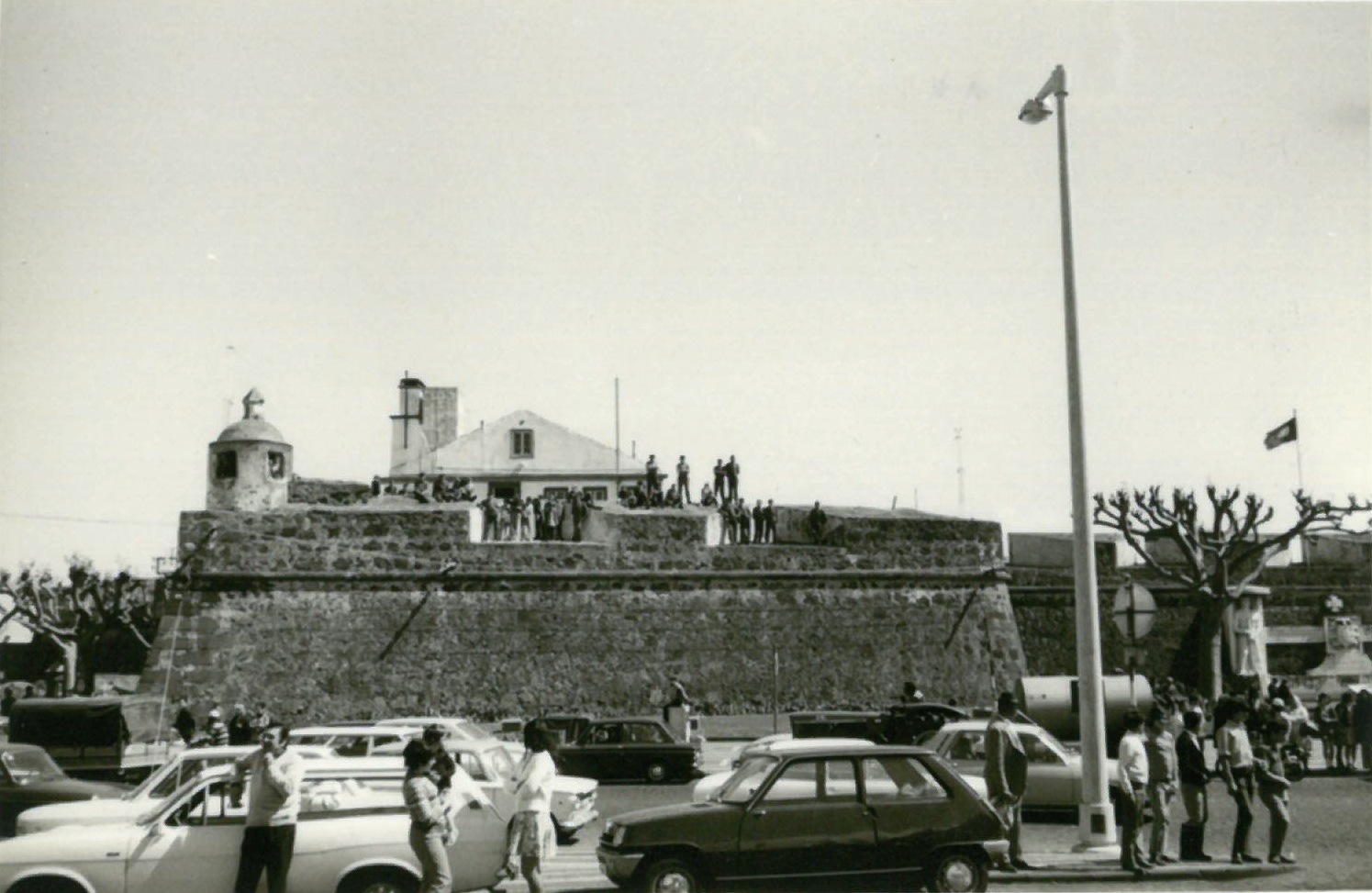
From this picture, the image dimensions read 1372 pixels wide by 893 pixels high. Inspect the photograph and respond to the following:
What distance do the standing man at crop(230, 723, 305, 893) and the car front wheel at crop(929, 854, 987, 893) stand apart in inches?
181

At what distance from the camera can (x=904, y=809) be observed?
9859mm

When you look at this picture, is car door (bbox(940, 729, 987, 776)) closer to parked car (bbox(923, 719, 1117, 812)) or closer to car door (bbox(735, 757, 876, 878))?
parked car (bbox(923, 719, 1117, 812))

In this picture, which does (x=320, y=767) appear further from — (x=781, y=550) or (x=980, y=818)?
(x=781, y=550)

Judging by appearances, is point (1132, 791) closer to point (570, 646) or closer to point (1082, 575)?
point (1082, 575)

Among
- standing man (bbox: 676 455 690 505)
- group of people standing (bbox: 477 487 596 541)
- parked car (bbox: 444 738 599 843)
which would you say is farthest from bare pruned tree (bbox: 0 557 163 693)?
parked car (bbox: 444 738 599 843)

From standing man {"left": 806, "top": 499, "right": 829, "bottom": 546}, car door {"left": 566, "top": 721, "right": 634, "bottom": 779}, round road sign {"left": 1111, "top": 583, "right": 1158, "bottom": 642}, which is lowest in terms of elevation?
car door {"left": 566, "top": 721, "right": 634, "bottom": 779}

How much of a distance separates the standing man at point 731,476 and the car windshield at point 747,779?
66.9 feet

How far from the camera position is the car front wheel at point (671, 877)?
957 centimetres

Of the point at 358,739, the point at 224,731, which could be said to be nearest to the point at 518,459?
the point at 224,731

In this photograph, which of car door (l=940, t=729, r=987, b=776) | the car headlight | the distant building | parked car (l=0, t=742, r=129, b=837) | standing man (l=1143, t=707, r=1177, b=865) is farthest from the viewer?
the distant building

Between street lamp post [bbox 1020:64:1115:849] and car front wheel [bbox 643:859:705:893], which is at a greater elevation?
street lamp post [bbox 1020:64:1115:849]

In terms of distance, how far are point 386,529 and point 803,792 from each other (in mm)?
19981

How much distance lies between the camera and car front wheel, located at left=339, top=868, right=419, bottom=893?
30.3 ft

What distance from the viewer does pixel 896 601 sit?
29266 mm
